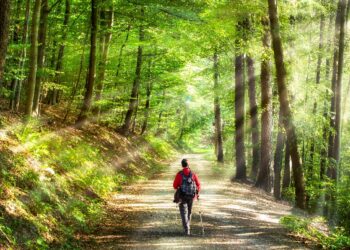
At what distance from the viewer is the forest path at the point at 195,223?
928 cm

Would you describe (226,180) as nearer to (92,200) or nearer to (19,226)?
(92,200)

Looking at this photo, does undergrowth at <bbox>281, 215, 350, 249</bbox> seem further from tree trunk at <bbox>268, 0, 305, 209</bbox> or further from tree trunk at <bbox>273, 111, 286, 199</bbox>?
tree trunk at <bbox>273, 111, 286, 199</bbox>

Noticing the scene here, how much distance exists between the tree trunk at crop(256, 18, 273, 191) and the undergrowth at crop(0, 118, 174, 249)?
20.9ft

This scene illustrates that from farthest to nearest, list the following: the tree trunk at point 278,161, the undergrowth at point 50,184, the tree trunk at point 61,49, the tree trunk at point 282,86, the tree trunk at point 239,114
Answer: the tree trunk at point 239,114
the tree trunk at point 278,161
the tree trunk at point 61,49
the tree trunk at point 282,86
the undergrowth at point 50,184

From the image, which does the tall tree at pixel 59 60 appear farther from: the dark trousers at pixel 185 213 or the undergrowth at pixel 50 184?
the dark trousers at pixel 185 213

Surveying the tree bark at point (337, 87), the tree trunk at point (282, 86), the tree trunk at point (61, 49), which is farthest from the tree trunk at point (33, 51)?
the tree bark at point (337, 87)

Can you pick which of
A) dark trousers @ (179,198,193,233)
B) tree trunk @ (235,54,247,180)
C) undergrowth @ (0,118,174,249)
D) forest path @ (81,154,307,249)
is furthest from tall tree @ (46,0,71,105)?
dark trousers @ (179,198,193,233)

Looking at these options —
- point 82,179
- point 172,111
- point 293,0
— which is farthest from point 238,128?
point 172,111

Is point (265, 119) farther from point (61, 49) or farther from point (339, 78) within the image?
point (61, 49)

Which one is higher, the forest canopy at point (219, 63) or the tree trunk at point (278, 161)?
the forest canopy at point (219, 63)

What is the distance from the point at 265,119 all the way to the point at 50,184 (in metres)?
10.4

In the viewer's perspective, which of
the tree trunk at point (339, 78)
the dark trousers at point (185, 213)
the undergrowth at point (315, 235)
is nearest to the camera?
the undergrowth at point (315, 235)

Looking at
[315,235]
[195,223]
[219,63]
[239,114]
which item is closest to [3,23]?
[195,223]

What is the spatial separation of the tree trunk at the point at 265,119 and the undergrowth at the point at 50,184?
6383 mm
